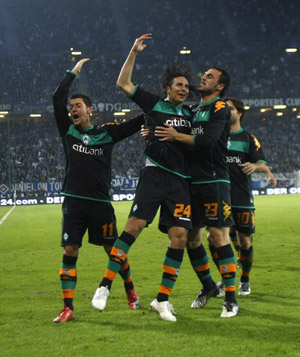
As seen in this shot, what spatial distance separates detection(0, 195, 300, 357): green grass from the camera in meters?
3.65

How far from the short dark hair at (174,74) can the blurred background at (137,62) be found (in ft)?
103

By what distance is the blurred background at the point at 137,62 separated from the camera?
39.4 meters

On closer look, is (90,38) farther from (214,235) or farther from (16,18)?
(214,235)

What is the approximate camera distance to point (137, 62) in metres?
45.7

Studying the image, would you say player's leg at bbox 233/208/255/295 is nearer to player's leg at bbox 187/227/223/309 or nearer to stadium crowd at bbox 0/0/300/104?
player's leg at bbox 187/227/223/309

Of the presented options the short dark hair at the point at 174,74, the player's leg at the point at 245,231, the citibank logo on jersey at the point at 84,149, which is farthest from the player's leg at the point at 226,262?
the short dark hair at the point at 174,74

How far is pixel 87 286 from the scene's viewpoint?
6.40 meters

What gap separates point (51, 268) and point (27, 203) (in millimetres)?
25437

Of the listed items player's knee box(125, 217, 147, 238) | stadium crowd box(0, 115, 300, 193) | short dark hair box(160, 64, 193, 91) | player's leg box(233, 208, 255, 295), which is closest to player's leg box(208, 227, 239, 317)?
player's knee box(125, 217, 147, 238)

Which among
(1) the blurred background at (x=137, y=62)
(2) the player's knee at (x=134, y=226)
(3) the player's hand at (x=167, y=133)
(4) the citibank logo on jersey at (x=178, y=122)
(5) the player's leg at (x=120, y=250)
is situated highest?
(1) the blurred background at (x=137, y=62)

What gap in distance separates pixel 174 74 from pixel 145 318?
224cm

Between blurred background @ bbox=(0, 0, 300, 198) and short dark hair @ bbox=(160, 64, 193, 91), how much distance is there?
1239 inches

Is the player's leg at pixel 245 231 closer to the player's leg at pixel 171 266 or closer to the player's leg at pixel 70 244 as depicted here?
the player's leg at pixel 171 266

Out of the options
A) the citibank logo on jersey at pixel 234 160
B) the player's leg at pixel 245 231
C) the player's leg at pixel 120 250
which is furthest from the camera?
the citibank logo on jersey at pixel 234 160
